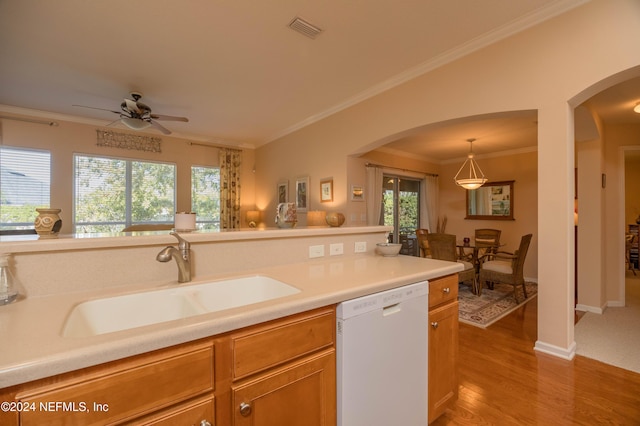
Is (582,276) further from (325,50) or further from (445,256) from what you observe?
(325,50)

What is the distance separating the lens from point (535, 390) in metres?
1.96

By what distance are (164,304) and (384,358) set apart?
3.40ft

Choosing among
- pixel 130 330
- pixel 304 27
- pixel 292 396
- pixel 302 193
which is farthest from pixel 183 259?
pixel 302 193

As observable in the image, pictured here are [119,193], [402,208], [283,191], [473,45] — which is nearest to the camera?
[473,45]

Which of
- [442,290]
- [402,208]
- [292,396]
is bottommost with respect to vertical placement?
[292,396]

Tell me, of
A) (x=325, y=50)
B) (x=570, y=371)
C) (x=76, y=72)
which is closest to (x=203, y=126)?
(x=76, y=72)

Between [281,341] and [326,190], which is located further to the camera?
[326,190]

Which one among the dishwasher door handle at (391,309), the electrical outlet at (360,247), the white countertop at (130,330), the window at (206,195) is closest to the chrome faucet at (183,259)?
the white countertop at (130,330)

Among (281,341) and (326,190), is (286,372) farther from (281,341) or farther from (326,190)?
(326,190)

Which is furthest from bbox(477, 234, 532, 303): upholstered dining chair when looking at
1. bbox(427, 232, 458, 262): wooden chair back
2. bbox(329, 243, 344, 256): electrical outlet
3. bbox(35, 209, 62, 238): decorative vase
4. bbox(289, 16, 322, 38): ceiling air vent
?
bbox(35, 209, 62, 238): decorative vase

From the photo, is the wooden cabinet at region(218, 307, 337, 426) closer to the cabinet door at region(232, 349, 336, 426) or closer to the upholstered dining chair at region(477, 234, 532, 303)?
the cabinet door at region(232, 349, 336, 426)

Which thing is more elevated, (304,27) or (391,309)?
(304,27)

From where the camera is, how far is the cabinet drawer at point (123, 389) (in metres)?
0.67

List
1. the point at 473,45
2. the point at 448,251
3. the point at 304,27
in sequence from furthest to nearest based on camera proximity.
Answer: the point at 448,251, the point at 473,45, the point at 304,27
